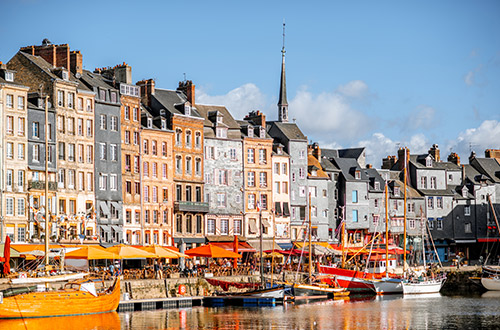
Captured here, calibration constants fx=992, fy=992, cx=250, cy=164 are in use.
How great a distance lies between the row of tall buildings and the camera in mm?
74875

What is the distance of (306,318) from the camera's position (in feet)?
195

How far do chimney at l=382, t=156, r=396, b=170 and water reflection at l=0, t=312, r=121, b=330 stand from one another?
231 feet

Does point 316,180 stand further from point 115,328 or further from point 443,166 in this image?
point 115,328

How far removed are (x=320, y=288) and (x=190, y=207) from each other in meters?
16.8

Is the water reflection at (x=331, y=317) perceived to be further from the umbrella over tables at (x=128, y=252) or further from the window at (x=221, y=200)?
the window at (x=221, y=200)

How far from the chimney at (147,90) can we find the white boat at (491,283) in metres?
34.0

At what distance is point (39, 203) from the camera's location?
7456 cm

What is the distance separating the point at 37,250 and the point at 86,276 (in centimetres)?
877

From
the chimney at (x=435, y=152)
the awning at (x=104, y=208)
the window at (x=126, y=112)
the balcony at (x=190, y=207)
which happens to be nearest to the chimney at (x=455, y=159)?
the chimney at (x=435, y=152)

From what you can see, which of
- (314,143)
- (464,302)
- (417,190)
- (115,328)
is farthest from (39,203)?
(417,190)

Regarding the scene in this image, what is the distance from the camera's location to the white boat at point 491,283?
88.6 meters

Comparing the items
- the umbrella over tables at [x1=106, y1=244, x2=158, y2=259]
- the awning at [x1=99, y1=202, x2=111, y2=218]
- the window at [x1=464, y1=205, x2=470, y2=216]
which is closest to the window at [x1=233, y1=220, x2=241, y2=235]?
the awning at [x1=99, y1=202, x2=111, y2=218]

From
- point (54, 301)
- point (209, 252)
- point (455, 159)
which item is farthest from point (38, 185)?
point (455, 159)

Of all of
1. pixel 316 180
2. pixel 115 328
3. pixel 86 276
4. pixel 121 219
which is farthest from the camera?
pixel 316 180
